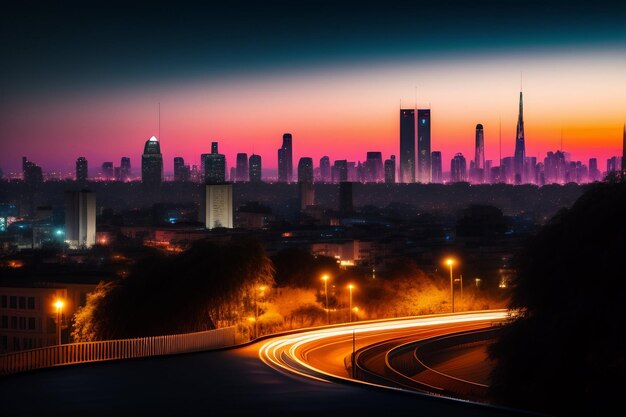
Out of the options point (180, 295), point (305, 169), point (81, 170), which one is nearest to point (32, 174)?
point (81, 170)

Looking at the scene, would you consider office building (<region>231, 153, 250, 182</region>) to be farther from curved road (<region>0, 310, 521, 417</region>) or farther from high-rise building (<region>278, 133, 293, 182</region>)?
curved road (<region>0, 310, 521, 417</region>)

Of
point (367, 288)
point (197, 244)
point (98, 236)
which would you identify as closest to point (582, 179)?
point (98, 236)

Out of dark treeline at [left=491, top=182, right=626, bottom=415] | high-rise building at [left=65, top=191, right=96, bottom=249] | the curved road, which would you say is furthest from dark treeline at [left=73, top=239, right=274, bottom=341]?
high-rise building at [left=65, top=191, right=96, bottom=249]

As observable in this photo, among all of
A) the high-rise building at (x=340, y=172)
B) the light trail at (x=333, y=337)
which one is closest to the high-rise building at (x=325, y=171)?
the high-rise building at (x=340, y=172)

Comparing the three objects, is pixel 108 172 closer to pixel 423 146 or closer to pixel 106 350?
pixel 423 146

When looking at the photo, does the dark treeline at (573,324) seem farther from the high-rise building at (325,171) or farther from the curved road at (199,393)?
the high-rise building at (325,171)

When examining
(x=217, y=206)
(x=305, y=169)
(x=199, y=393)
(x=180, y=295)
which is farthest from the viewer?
(x=305, y=169)

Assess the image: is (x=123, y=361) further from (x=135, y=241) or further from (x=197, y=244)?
(x=135, y=241)
